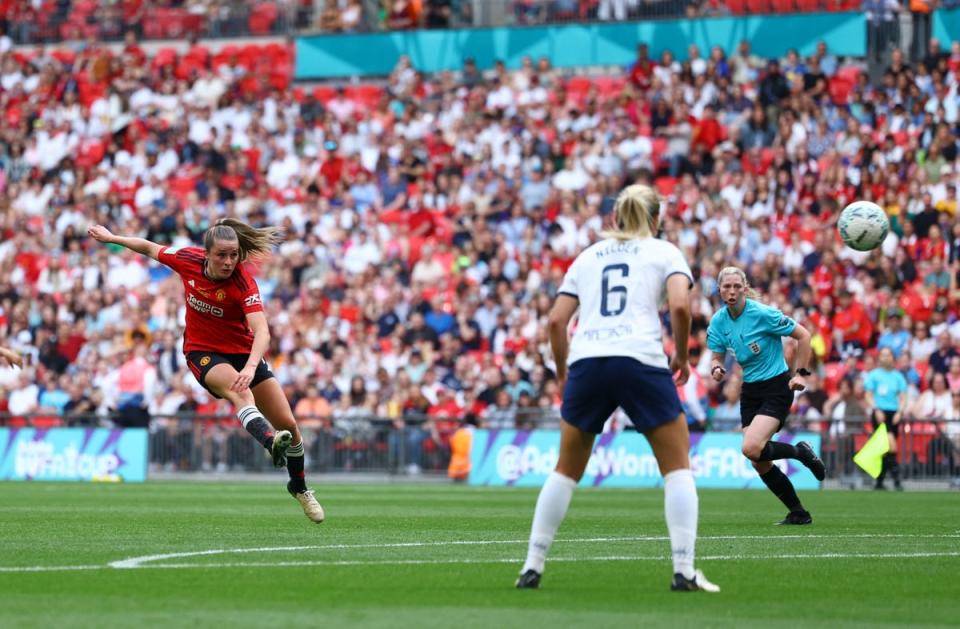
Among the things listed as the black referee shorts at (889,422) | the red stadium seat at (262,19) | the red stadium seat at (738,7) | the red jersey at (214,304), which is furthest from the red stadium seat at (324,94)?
the red jersey at (214,304)

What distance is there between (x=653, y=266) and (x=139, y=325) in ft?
80.5

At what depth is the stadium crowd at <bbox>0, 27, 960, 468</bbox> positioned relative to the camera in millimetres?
27203

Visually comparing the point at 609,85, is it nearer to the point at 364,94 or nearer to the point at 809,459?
the point at 364,94

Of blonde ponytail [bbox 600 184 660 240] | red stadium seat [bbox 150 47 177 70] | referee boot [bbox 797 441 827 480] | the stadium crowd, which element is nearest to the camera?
blonde ponytail [bbox 600 184 660 240]

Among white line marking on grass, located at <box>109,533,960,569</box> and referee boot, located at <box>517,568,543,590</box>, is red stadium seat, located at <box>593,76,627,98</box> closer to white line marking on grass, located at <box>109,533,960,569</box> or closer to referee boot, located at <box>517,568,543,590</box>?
white line marking on grass, located at <box>109,533,960,569</box>

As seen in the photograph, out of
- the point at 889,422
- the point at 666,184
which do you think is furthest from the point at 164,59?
the point at 889,422

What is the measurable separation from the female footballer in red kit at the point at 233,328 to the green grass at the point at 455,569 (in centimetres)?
77

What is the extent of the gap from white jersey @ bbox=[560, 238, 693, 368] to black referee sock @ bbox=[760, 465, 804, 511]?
673 centimetres

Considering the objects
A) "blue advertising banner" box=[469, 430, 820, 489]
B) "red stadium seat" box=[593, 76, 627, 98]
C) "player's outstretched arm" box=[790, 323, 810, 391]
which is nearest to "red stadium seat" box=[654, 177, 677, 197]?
"red stadium seat" box=[593, 76, 627, 98]

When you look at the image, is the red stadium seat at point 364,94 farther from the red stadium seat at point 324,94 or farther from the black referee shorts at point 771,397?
the black referee shorts at point 771,397

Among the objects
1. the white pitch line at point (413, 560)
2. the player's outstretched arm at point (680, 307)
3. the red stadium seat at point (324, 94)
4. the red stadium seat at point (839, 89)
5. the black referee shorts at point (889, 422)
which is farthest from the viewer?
the red stadium seat at point (324, 94)

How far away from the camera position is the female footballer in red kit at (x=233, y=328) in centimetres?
1351

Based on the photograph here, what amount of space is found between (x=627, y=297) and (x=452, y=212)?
2387cm

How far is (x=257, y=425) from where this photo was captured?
44.3 ft
